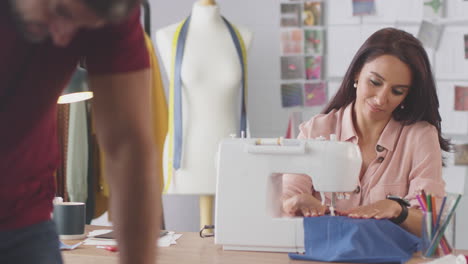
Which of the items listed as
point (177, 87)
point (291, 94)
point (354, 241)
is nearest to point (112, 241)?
point (354, 241)

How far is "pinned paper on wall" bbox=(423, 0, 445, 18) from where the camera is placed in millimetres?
4043

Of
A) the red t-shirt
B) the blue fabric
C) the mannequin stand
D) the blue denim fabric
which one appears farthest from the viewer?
the mannequin stand

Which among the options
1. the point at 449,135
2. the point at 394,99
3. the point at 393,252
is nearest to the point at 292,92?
the point at 449,135

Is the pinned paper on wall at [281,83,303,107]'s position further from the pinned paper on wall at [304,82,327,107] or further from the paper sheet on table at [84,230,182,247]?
the paper sheet on table at [84,230,182,247]

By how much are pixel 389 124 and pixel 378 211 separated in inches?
23.0

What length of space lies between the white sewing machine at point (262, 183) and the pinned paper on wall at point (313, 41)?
2.18 m

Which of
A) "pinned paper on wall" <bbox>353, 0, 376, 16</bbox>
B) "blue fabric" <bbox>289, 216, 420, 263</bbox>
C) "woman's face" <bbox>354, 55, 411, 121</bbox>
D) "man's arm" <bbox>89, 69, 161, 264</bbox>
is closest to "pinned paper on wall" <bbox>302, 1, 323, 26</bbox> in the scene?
"pinned paper on wall" <bbox>353, 0, 376, 16</bbox>

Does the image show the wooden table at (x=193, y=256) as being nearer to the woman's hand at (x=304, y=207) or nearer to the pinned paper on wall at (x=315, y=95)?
the woman's hand at (x=304, y=207)

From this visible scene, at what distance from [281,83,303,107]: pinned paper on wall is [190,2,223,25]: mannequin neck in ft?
2.91

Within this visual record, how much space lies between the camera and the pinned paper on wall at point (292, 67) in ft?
13.9

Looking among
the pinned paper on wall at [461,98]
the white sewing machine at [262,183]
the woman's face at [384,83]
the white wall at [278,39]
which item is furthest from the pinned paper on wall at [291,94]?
the white sewing machine at [262,183]

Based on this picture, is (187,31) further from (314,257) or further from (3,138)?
(3,138)

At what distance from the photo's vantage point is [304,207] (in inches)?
86.1

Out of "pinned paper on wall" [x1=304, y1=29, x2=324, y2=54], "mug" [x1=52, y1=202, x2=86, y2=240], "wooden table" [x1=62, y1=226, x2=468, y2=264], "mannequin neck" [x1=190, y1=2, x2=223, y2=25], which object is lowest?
"wooden table" [x1=62, y1=226, x2=468, y2=264]
